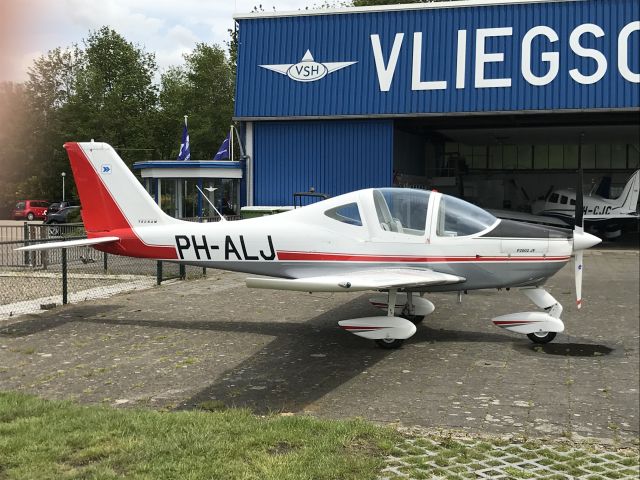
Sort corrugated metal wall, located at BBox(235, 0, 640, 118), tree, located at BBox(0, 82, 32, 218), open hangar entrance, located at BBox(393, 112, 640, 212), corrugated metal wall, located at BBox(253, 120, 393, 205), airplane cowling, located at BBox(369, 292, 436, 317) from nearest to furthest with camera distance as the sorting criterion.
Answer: tree, located at BBox(0, 82, 32, 218)
airplane cowling, located at BBox(369, 292, 436, 317)
corrugated metal wall, located at BBox(235, 0, 640, 118)
corrugated metal wall, located at BBox(253, 120, 393, 205)
open hangar entrance, located at BBox(393, 112, 640, 212)

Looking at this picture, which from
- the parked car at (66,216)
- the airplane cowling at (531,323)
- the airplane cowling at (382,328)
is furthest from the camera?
the parked car at (66,216)

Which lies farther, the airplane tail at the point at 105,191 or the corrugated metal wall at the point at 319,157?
the corrugated metal wall at the point at 319,157

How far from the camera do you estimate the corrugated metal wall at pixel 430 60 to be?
23.7 meters

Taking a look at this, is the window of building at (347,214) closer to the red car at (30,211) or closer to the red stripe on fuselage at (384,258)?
the red stripe on fuselage at (384,258)

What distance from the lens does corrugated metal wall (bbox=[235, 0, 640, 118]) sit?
933 inches

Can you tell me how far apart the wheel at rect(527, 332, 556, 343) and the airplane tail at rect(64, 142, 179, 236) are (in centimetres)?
607

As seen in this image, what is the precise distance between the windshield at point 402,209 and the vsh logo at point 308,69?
18.1m

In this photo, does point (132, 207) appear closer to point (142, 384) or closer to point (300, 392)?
point (142, 384)

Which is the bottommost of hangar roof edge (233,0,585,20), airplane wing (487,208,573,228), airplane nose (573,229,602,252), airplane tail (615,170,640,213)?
airplane nose (573,229,602,252)

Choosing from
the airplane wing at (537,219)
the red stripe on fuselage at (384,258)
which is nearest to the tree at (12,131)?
the red stripe on fuselage at (384,258)

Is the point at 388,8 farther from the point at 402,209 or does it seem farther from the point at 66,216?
the point at 66,216

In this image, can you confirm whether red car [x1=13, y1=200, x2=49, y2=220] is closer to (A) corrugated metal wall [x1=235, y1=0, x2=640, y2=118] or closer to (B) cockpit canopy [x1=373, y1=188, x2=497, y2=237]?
(A) corrugated metal wall [x1=235, y1=0, x2=640, y2=118]

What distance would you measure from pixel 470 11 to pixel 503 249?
18.8m

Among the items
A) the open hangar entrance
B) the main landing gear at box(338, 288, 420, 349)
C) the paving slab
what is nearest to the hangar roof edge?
the open hangar entrance
